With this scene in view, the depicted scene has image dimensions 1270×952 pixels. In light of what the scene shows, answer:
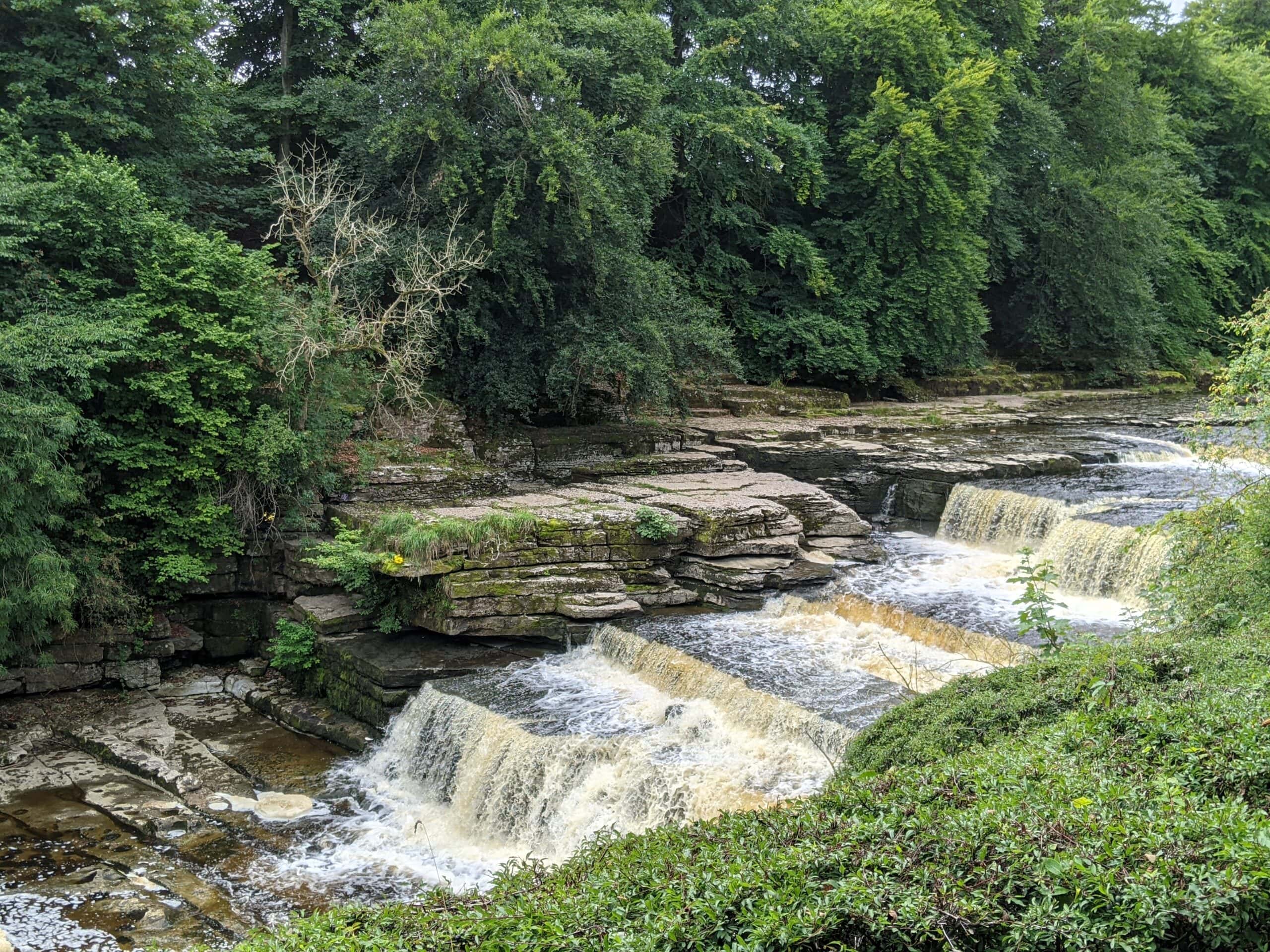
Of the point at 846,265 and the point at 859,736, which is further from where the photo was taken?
the point at 846,265

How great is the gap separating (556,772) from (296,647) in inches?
176

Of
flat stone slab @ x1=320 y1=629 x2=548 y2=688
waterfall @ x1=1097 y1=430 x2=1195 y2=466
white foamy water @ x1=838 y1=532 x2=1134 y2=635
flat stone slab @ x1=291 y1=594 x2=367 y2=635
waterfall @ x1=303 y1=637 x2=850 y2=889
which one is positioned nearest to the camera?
waterfall @ x1=303 y1=637 x2=850 y2=889

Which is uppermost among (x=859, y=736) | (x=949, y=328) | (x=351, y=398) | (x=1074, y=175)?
(x=1074, y=175)

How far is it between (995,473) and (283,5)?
14572 millimetres

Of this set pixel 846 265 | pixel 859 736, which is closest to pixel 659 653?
pixel 859 736

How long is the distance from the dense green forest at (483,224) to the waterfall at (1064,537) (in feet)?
15.7

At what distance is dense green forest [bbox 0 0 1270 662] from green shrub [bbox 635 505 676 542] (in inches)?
135

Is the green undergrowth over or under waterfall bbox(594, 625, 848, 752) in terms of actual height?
over

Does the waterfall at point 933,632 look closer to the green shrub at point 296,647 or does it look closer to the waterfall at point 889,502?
the waterfall at point 889,502

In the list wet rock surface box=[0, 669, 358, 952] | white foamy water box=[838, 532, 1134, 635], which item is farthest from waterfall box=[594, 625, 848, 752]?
wet rock surface box=[0, 669, 358, 952]

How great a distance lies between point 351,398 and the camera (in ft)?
46.5

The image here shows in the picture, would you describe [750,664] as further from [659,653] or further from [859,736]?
[859,736]

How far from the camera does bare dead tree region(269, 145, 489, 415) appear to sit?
12.9 metres

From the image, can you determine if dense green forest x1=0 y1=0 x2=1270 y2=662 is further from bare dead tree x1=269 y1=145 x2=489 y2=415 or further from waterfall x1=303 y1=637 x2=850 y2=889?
waterfall x1=303 y1=637 x2=850 y2=889
